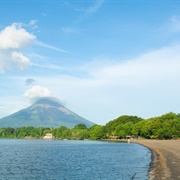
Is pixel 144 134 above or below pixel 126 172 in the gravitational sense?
above

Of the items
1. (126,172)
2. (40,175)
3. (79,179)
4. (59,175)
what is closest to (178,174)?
(126,172)

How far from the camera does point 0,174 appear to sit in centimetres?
4031

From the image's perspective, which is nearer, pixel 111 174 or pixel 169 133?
pixel 111 174

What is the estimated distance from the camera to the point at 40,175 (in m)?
39.3

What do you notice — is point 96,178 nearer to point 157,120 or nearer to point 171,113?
point 157,120

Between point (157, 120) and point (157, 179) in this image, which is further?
point (157, 120)

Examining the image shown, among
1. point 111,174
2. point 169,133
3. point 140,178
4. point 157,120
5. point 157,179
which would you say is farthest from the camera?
point 157,120

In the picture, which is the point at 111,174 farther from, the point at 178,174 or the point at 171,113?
the point at 171,113

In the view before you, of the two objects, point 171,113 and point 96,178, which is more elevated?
point 171,113

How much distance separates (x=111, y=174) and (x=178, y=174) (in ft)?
28.5

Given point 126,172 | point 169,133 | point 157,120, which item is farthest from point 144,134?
point 126,172

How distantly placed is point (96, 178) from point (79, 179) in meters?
2.03

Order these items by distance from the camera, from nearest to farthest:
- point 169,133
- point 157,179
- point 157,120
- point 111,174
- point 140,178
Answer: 1. point 157,179
2. point 140,178
3. point 111,174
4. point 169,133
5. point 157,120

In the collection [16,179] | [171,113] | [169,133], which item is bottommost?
[16,179]
